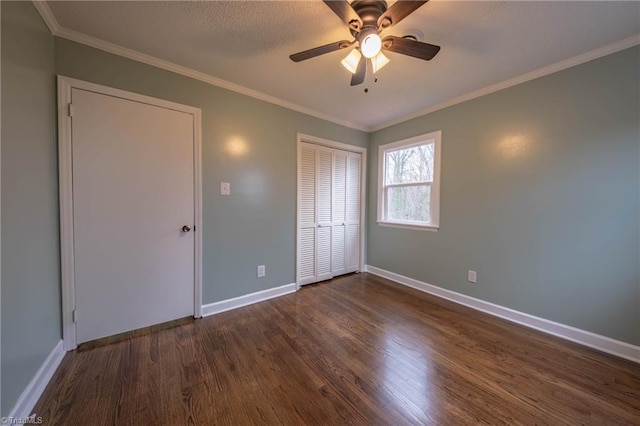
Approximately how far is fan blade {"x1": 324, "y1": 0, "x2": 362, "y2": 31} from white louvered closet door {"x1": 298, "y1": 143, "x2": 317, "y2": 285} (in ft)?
5.44

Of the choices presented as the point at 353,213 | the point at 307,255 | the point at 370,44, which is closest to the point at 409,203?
the point at 353,213

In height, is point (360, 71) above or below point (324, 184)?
above

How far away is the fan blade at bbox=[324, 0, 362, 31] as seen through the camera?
1.18 m

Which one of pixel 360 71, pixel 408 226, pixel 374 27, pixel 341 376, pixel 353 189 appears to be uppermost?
pixel 374 27

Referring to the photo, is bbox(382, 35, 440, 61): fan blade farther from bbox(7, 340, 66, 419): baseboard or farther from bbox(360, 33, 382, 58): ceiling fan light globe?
bbox(7, 340, 66, 419): baseboard

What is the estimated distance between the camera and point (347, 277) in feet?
11.7

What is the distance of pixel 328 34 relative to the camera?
5.52 feet

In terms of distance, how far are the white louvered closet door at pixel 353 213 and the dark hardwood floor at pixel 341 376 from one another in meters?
1.44

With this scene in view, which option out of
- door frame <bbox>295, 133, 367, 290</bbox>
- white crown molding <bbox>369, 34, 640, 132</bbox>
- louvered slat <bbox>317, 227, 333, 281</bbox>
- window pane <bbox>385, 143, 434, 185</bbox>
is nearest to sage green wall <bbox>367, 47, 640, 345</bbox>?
white crown molding <bbox>369, 34, 640, 132</bbox>

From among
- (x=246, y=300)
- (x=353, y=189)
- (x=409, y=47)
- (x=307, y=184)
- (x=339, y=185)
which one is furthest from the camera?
(x=353, y=189)

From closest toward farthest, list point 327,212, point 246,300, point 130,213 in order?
→ 1. point 130,213
2. point 246,300
3. point 327,212

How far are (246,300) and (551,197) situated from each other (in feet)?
10.2

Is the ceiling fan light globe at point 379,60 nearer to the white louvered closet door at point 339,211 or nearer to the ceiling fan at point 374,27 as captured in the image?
the ceiling fan at point 374,27

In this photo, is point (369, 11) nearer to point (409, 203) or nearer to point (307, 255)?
point (409, 203)
